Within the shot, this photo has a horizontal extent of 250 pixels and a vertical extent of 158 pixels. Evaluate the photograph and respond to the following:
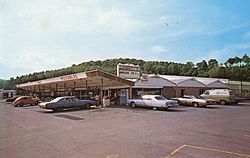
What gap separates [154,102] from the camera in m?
26.1

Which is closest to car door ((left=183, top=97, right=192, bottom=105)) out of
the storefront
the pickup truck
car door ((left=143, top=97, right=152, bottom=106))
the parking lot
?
the pickup truck

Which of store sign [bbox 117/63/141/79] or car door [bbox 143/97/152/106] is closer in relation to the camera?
car door [bbox 143/97/152/106]

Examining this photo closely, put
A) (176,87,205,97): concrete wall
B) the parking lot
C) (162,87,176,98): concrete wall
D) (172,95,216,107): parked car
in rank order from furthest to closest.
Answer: (176,87,205,97): concrete wall < (162,87,176,98): concrete wall < (172,95,216,107): parked car < the parking lot

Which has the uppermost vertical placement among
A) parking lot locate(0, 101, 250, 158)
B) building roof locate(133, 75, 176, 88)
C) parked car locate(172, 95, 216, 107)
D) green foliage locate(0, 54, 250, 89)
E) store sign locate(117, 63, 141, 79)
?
green foliage locate(0, 54, 250, 89)

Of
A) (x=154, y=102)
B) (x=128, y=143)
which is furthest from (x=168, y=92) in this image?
(x=128, y=143)

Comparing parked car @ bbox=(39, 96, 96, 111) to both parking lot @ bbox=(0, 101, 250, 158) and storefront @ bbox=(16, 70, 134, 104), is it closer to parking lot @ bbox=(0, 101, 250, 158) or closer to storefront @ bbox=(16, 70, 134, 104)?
storefront @ bbox=(16, 70, 134, 104)

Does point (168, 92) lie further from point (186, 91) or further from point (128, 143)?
point (128, 143)

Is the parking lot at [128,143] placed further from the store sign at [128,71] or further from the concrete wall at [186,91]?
the concrete wall at [186,91]

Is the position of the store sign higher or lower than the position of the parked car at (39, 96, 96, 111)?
higher

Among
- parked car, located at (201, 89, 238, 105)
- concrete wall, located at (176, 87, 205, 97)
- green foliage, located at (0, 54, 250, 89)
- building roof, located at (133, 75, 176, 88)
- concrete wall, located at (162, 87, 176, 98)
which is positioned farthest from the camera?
green foliage, located at (0, 54, 250, 89)

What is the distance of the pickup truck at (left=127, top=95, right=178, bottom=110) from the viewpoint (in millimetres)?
25359

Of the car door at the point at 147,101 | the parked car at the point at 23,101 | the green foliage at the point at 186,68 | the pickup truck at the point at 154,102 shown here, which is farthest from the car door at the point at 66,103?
the green foliage at the point at 186,68

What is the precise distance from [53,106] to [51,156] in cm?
1737

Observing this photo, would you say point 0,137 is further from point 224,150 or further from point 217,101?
point 217,101
